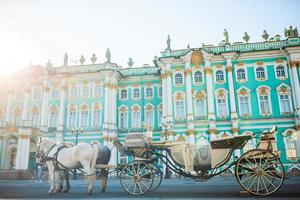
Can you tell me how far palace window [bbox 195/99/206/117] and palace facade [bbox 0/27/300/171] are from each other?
4.3 inches

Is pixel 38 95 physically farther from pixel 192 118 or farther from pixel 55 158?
pixel 55 158

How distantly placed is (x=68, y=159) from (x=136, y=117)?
918 inches

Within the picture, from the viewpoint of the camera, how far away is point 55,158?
8.77 m

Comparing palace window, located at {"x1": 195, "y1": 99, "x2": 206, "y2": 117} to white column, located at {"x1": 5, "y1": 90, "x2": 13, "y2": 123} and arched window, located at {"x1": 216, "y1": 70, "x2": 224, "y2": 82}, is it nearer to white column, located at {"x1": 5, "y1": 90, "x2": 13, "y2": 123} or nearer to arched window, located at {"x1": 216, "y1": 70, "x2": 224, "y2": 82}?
arched window, located at {"x1": 216, "y1": 70, "x2": 224, "y2": 82}

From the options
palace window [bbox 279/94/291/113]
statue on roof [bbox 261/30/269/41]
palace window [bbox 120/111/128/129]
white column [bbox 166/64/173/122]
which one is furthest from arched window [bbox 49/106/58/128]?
statue on roof [bbox 261/30/269/41]

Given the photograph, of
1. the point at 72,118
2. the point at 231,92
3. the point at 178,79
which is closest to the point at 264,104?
the point at 231,92

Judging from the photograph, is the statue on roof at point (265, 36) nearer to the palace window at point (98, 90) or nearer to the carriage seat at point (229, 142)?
the palace window at point (98, 90)

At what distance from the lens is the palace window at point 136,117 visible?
31.7 m

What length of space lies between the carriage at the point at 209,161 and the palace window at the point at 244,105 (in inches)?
806

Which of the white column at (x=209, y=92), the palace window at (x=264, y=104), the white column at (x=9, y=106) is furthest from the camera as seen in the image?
the white column at (x=9, y=106)

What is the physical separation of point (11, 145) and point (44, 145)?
24036 mm

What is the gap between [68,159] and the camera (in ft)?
28.6

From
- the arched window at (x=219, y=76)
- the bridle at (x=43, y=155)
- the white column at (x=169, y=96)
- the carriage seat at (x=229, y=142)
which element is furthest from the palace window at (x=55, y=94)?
the carriage seat at (x=229, y=142)

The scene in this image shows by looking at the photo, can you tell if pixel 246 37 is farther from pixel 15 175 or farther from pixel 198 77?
pixel 15 175
